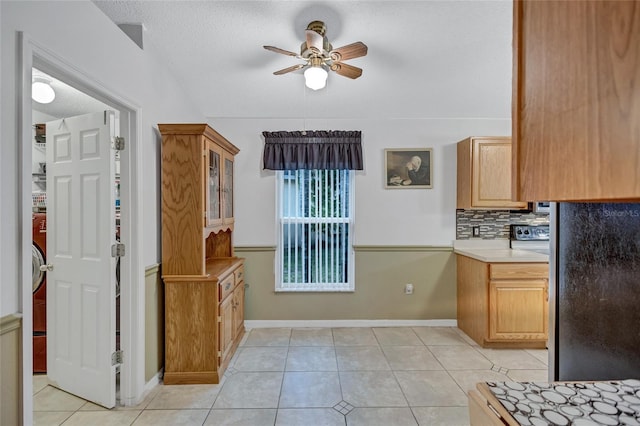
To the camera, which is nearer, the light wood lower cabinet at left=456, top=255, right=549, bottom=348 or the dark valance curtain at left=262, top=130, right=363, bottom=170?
the light wood lower cabinet at left=456, top=255, right=549, bottom=348

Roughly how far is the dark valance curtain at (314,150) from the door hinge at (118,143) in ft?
5.10

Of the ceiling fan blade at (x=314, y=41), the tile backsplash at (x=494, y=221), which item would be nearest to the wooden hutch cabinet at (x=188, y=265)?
the ceiling fan blade at (x=314, y=41)

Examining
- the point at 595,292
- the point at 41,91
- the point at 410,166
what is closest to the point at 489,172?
the point at 410,166

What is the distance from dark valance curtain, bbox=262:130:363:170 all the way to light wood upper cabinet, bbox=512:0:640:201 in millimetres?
2836

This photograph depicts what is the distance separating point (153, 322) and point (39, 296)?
1031 mm

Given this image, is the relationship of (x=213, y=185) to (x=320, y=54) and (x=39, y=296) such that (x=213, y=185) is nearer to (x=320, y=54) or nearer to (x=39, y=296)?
(x=320, y=54)

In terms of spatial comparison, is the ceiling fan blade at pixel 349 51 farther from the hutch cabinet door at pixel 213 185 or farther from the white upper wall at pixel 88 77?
the white upper wall at pixel 88 77

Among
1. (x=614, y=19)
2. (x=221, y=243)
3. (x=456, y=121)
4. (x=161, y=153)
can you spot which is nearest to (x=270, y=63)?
(x=161, y=153)

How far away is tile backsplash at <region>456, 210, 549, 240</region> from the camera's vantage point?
353cm

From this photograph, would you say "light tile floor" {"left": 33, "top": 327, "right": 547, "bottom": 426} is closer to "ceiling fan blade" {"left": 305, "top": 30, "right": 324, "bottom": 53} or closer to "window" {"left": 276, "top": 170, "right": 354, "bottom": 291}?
"window" {"left": 276, "top": 170, "right": 354, "bottom": 291}

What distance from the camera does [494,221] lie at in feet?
11.6

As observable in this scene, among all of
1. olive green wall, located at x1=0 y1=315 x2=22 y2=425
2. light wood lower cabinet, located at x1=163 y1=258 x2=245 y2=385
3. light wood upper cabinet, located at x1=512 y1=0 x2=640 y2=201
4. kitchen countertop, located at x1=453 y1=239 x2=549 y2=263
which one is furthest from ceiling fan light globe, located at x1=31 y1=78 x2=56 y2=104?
kitchen countertop, located at x1=453 y1=239 x2=549 y2=263

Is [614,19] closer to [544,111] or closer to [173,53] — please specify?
[544,111]

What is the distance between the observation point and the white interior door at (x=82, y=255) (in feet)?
6.68
